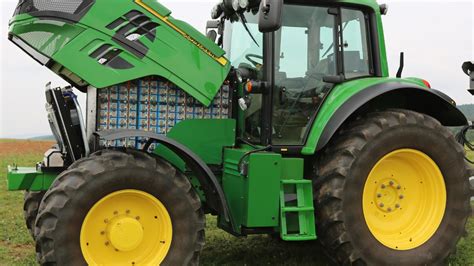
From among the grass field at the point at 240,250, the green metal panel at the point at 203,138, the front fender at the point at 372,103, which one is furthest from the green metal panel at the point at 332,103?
the grass field at the point at 240,250

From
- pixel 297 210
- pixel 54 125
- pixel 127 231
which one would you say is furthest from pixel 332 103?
pixel 54 125

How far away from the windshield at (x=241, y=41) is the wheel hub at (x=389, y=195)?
5.81 ft

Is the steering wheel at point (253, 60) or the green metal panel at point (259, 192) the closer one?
the green metal panel at point (259, 192)

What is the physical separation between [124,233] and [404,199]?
2.81 m

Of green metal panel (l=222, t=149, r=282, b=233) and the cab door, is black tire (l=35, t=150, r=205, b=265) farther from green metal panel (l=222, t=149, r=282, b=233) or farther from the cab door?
the cab door

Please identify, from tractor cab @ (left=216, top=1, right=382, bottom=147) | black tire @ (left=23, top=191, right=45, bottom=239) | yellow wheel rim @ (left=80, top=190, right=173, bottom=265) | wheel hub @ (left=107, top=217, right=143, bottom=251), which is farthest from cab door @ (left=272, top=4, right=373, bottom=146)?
black tire @ (left=23, top=191, right=45, bottom=239)

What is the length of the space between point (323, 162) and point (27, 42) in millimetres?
2882

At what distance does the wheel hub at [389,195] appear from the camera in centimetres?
546

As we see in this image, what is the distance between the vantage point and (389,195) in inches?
218

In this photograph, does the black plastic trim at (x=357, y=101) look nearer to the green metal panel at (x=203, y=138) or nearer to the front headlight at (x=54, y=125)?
the green metal panel at (x=203, y=138)

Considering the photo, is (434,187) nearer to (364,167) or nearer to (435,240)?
(435,240)

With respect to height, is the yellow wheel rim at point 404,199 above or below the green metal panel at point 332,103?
below

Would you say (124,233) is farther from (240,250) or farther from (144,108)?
(240,250)

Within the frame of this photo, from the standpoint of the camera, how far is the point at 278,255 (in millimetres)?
6203
